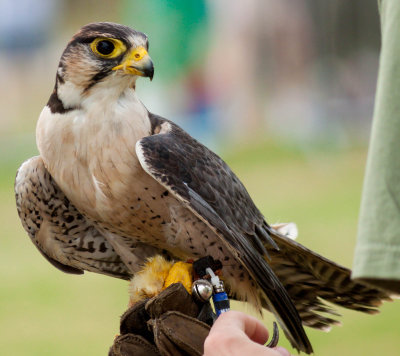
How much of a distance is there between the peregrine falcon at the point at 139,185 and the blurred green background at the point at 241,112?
454cm

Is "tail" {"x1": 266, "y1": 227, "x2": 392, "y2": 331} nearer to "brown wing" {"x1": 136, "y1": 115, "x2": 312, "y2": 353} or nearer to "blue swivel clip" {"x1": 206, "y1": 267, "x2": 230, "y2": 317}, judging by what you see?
"brown wing" {"x1": 136, "y1": 115, "x2": 312, "y2": 353}

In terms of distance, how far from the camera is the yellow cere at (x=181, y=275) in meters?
2.47

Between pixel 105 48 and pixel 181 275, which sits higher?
pixel 105 48

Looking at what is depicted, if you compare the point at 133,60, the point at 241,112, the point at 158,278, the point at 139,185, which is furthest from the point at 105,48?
the point at 241,112

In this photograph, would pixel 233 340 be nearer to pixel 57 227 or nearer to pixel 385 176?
pixel 385 176

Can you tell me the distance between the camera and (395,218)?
4.24 feet

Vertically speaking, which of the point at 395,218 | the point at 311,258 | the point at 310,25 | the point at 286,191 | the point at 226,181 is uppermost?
the point at 310,25

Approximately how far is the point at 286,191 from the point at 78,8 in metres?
19.5

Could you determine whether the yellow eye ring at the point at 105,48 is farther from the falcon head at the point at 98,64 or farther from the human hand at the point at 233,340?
the human hand at the point at 233,340

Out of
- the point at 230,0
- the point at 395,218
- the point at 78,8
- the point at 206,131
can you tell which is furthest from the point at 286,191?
the point at 78,8

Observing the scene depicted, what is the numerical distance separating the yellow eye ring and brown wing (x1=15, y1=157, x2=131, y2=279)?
0.47 metres

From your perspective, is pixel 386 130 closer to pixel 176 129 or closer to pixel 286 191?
pixel 176 129

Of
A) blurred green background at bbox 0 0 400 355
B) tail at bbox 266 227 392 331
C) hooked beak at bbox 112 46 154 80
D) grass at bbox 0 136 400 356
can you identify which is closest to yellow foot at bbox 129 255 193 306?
tail at bbox 266 227 392 331

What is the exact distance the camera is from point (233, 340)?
72.4 inches
